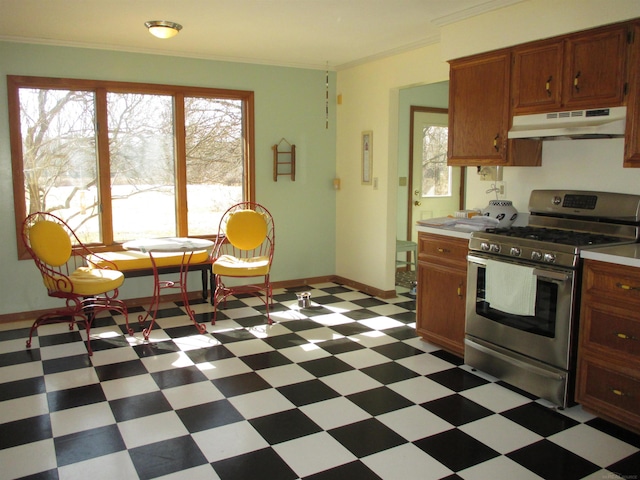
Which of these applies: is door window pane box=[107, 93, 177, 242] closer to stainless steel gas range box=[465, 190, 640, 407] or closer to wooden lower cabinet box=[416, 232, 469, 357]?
wooden lower cabinet box=[416, 232, 469, 357]

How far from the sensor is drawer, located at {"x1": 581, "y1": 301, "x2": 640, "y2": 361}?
2.68 meters

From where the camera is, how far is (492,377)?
351cm

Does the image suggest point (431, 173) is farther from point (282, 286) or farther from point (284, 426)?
point (284, 426)

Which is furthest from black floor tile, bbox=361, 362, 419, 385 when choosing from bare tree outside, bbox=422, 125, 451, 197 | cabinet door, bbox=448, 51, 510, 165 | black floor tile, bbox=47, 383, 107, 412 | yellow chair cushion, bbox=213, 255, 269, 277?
bare tree outside, bbox=422, 125, 451, 197

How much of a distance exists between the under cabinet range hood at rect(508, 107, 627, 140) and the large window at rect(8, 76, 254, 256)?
9.78 feet

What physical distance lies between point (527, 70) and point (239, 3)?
1.96 meters

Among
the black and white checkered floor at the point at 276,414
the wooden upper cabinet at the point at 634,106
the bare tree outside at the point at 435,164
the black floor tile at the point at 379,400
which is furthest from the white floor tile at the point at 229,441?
the bare tree outside at the point at 435,164

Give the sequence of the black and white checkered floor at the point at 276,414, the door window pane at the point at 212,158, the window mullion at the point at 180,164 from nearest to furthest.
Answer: the black and white checkered floor at the point at 276,414
the window mullion at the point at 180,164
the door window pane at the point at 212,158

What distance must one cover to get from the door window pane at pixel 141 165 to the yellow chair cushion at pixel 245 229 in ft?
2.40

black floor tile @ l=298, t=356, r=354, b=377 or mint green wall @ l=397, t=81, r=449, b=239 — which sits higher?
mint green wall @ l=397, t=81, r=449, b=239

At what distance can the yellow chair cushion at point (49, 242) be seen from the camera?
3.99 m

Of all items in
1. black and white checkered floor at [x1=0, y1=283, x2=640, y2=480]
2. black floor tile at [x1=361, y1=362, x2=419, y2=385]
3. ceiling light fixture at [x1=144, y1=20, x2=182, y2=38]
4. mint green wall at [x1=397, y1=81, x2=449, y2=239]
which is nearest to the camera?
black and white checkered floor at [x1=0, y1=283, x2=640, y2=480]

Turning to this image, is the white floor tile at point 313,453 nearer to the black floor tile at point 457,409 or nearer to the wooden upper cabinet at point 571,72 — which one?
the black floor tile at point 457,409

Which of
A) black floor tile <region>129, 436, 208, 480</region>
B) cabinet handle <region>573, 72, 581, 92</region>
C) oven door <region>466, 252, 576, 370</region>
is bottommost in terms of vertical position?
black floor tile <region>129, 436, 208, 480</region>
